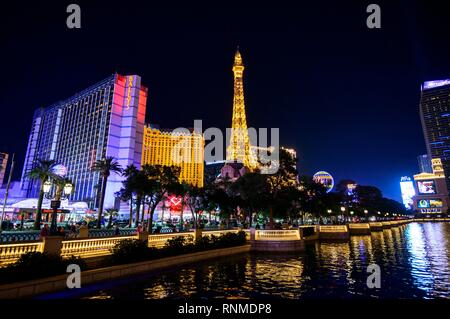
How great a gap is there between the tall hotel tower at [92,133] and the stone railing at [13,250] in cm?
8576

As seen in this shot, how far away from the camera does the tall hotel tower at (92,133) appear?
10838 cm

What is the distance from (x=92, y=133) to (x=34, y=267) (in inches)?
4856

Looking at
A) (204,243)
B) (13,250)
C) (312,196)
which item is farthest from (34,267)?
(312,196)

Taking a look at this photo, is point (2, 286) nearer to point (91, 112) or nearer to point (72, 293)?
point (72, 293)

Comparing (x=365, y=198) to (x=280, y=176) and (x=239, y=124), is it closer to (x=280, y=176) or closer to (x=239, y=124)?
(x=239, y=124)

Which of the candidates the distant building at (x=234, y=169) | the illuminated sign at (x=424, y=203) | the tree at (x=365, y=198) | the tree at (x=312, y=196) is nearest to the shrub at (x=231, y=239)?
the tree at (x=312, y=196)

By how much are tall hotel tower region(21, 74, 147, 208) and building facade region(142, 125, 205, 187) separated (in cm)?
2738

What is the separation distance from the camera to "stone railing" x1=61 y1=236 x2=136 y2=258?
14691mm

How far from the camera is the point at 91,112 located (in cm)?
12706

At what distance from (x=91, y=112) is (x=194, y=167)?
6492 cm

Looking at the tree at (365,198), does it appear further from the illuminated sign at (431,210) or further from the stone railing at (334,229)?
the illuminated sign at (431,210)

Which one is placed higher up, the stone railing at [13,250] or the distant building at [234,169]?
the distant building at [234,169]

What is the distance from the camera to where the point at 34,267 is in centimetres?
1112

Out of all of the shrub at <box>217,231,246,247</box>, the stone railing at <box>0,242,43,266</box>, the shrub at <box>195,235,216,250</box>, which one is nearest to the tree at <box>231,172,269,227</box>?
the shrub at <box>217,231,246,247</box>
